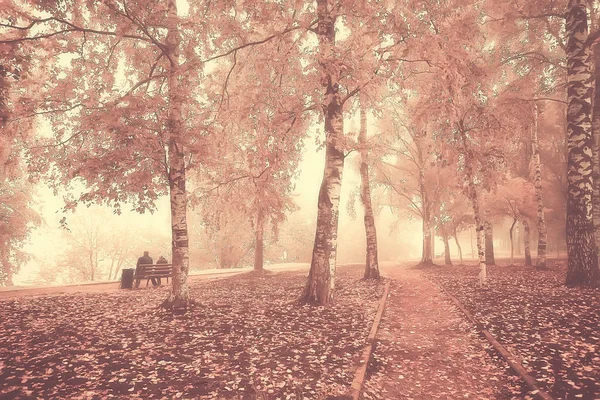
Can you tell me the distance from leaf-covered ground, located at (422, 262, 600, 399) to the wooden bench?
1289 cm

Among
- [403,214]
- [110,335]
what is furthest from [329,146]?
[403,214]

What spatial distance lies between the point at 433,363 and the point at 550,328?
318cm

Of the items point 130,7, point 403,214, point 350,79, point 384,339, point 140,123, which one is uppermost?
point 130,7

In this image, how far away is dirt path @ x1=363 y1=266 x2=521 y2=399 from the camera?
5324mm

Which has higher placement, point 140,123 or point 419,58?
→ point 419,58

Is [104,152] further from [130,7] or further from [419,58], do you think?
[419,58]

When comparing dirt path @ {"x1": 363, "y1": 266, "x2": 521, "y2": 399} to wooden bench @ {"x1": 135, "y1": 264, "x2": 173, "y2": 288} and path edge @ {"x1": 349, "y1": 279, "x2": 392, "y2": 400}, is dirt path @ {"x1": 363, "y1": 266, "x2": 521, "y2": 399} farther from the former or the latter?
wooden bench @ {"x1": 135, "y1": 264, "x2": 173, "y2": 288}

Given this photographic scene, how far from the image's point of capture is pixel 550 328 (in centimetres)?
759

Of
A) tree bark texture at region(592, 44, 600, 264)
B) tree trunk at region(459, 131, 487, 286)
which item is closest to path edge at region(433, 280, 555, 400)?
tree trunk at region(459, 131, 487, 286)

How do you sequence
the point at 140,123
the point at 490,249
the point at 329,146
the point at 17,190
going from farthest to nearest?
the point at 490,249
the point at 17,190
the point at 329,146
the point at 140,123

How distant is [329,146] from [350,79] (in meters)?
2.40

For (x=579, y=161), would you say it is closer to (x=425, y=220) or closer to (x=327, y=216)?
(x=327, y=216)

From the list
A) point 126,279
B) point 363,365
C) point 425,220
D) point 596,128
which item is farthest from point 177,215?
point 425,220

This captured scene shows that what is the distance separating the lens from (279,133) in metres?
11.3
